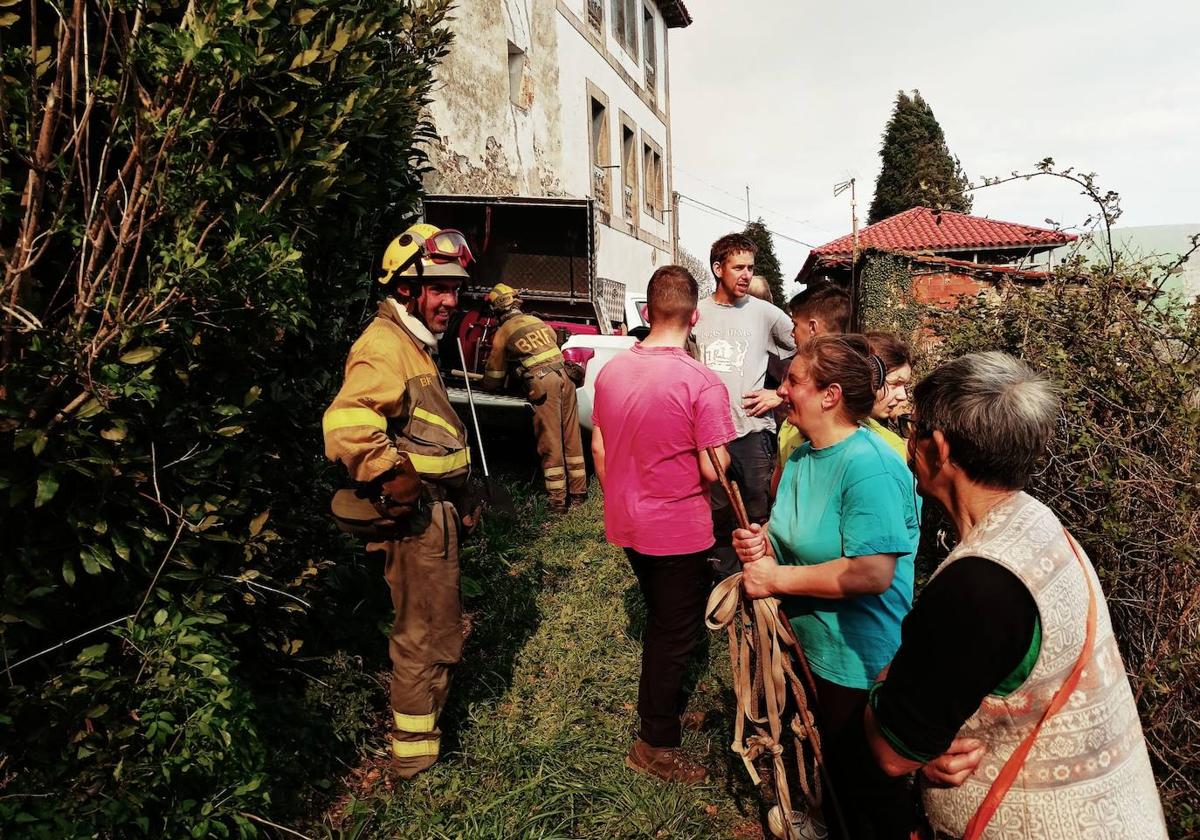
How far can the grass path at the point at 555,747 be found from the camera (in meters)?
2.86

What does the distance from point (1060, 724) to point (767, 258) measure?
1779 inches

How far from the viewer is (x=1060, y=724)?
1296 mm

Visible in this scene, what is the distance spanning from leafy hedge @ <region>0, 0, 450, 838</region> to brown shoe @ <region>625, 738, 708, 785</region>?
145cm

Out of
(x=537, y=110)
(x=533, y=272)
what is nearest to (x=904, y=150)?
(x=537, y=110)

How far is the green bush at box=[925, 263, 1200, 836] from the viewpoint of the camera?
2.57 meters

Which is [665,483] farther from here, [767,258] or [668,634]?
[767,258]

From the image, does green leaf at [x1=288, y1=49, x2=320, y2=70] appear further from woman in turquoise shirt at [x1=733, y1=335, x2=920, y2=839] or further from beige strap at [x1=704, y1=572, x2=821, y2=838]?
beige strap at [x1=704, y1=572, x2=821, y2=838]

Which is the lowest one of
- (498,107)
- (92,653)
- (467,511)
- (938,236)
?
(92,653)

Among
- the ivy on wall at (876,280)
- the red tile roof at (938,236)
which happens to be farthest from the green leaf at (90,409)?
the red tile roof at (938,236)

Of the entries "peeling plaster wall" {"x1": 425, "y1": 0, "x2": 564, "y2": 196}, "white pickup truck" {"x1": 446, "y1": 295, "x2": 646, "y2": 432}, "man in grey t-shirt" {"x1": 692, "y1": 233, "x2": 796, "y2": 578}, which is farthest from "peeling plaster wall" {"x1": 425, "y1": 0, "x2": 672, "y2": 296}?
"man in grey t-shirt" {"x1": 692, "y1": 233, "x2": 796, "y2": 578}

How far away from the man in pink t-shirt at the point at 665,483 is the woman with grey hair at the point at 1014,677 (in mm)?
1603

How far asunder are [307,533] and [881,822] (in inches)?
104

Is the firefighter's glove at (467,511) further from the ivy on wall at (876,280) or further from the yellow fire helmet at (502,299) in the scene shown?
the ivy on wall at (876,280)

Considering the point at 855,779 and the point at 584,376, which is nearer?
the point at 855,779
